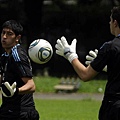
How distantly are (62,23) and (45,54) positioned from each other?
1990 cm

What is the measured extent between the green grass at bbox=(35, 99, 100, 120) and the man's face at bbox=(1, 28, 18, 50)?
6036 millimetres

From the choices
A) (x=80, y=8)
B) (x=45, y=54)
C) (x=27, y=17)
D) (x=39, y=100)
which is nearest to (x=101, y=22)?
(x=80, y=8)

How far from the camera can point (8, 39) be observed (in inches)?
257

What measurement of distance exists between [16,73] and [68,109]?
330 inches

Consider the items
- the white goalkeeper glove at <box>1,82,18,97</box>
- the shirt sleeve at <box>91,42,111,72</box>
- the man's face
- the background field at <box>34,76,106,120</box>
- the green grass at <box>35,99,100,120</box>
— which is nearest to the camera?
the shirt sleeve at <box>91,42,111,72</box>

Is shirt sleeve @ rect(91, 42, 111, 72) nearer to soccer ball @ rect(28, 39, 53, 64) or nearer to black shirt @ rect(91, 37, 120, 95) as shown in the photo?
black shirt @ rect(91, 37, 120, 95)

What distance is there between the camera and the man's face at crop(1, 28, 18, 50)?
6.50m

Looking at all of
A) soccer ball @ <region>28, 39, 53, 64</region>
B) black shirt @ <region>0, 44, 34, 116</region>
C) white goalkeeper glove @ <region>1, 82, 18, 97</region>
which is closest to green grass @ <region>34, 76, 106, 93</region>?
soccer ball @ <region>28, 39, 53, 64</region>

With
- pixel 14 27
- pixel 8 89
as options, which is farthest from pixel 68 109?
pixel 8 89

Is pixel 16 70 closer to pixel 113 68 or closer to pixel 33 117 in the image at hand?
pixel 33 117

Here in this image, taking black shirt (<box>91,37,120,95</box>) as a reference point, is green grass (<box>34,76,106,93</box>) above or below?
below

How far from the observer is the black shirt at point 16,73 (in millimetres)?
6371

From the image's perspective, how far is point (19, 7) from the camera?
27.9 meters

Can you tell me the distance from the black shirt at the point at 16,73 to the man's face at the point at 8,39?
6 centimetres
